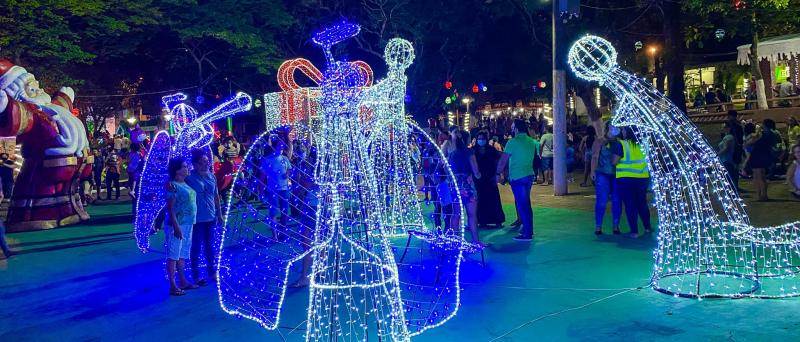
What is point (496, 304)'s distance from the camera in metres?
6.00

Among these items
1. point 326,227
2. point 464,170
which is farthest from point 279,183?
point 326,227

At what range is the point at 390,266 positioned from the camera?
4.00 meters

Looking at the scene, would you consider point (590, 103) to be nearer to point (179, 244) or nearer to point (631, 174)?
point (631, 174)


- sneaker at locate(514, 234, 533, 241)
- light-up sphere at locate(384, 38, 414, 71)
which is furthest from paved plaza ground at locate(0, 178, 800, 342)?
light-up sphere at locate(384, 38, 414, 71)

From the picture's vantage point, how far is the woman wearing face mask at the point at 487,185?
948 centimetres

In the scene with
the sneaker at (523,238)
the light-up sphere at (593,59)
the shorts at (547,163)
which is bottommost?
the sneaker at (523,238)

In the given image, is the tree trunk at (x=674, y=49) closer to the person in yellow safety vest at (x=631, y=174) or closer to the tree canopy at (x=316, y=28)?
the tree canopy at (x=316, y=28)

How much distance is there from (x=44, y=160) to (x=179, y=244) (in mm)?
6721

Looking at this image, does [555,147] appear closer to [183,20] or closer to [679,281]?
[679,281]

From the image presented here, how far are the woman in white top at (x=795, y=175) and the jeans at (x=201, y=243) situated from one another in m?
9.52

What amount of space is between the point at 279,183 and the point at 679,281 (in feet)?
18.9

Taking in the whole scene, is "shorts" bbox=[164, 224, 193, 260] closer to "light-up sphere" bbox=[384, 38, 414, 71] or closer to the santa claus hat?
"light-up sphere" bbox=[384, 38, 414, 71]

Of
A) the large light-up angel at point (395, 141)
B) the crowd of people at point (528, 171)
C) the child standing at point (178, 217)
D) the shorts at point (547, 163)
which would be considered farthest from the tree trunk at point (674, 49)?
the child standing at point (178, 217)

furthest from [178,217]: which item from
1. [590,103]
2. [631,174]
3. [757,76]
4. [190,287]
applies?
[757,76]
